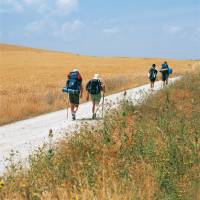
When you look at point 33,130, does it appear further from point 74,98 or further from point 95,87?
point 95,87

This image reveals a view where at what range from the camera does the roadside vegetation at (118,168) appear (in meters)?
5.40

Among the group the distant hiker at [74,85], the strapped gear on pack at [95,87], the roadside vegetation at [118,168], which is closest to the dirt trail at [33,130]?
the strapped gear on pack at [95,87]

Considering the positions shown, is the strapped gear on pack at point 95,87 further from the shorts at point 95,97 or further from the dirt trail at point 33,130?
the dirt trail at point 33,130

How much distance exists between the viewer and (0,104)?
21125 millimetres

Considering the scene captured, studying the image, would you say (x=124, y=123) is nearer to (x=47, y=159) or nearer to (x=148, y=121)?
(x=148, y=121)

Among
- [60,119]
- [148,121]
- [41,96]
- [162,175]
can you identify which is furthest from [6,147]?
[41,96]

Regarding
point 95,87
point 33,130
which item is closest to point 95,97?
point 95,87

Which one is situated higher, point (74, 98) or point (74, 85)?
point (74, 85)

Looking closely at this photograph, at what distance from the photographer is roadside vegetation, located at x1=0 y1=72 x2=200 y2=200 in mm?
5402

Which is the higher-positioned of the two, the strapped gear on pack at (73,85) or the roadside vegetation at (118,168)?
the strapped gear on pack at (73,85)

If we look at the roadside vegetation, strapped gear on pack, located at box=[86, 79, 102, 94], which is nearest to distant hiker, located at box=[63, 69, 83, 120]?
strapped gear on pack, located at box=[86, 79, 102, 94]

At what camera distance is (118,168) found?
6301 mm

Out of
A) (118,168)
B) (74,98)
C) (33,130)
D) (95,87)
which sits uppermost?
(95,87)

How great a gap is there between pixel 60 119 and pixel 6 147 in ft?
18.8
